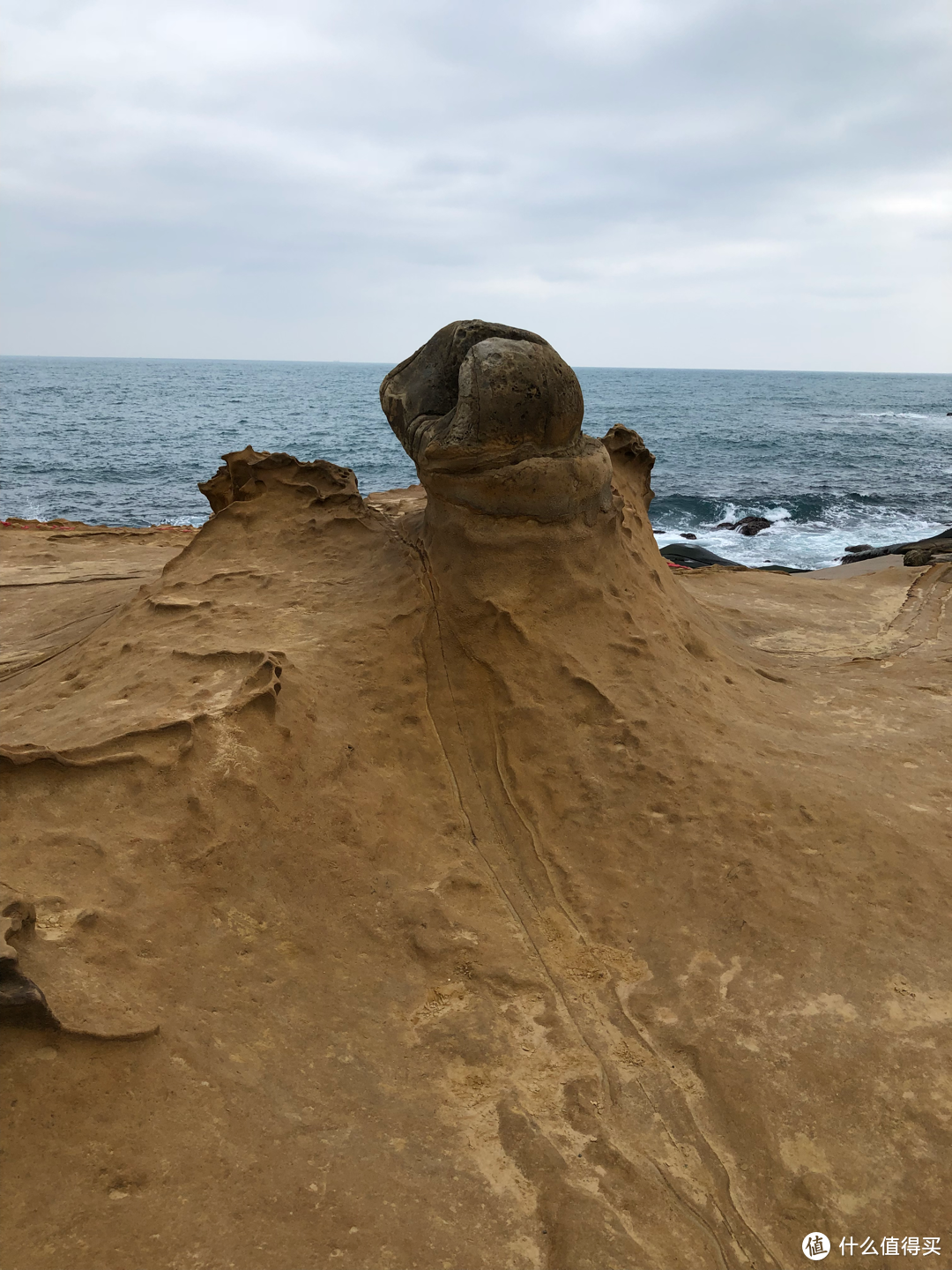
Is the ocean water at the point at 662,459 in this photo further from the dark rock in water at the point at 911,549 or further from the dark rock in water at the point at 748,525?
the dark rock in water at the point at 911,549

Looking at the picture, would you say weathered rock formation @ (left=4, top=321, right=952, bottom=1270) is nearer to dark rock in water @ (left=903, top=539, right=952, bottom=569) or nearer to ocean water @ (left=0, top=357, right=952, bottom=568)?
dark rock in water @ (left=903, top=539, right=952, bottom=569)

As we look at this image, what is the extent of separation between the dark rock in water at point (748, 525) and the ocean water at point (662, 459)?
226 mm

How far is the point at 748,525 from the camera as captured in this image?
53.0 ft

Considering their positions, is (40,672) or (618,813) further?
(40,672)

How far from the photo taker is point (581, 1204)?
2.11m

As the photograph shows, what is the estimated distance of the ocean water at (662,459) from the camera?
16.4 meters

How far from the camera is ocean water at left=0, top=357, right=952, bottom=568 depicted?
1641cm

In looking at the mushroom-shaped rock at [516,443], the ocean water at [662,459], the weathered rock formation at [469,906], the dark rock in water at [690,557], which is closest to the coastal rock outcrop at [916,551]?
the ocean water at [662,459]

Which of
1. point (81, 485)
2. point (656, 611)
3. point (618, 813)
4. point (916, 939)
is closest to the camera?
point (916, 939)

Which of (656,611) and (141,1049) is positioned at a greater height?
(656,611)

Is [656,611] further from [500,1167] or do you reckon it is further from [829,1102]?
[500,1167]

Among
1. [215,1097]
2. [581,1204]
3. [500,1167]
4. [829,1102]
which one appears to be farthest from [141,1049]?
[829,1102]

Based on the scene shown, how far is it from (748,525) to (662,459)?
1144cm

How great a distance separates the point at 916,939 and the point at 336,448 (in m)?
26.9
